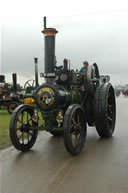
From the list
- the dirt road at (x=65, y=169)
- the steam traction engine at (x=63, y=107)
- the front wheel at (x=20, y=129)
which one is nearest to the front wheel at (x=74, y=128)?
the steam traction engine at (x=63, y=107)

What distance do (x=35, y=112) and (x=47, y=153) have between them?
2.45 feet

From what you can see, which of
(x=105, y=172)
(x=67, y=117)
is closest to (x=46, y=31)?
(x=67, y=117)

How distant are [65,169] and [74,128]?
29.0 inches

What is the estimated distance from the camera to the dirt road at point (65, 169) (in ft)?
7.53

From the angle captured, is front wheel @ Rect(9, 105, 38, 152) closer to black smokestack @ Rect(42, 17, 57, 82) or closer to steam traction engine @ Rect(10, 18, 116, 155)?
steam traction engine @ Rect(10, 18, 116, 155)

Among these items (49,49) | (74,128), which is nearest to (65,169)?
(74,128)

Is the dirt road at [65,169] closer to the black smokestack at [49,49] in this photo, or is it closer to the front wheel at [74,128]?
the front wheel at [74,128]

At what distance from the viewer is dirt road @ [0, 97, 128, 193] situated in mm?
2295

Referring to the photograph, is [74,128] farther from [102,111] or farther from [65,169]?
[102,111]

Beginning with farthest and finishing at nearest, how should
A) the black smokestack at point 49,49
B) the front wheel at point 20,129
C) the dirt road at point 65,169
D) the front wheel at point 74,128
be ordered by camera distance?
the black smokestack at point 49,49 < the front wheel at point 20,129 < the front wheel at point 74,128 < the dirt road at point 65,169

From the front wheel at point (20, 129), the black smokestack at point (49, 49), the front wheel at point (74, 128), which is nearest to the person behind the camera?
the front wheel at point (74, 128)

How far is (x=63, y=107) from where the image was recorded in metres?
3.94

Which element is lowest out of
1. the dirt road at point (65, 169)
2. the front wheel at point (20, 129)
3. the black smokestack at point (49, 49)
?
the dirt road at point (65, 169)

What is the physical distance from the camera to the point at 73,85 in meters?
4.17
